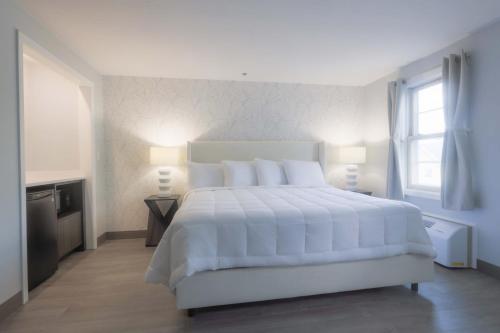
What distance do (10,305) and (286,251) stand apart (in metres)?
2.02

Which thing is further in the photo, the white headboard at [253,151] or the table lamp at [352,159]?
the table lamp at [352,159]

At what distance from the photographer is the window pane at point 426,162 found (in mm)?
2980

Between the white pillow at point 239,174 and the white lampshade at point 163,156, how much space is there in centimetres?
70

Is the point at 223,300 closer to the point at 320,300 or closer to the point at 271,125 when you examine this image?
the point at 320,300

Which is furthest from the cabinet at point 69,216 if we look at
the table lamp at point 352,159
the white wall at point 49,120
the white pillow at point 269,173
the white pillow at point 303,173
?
the table lamp at point 352,159

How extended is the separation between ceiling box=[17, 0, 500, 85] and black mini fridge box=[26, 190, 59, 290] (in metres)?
1.59

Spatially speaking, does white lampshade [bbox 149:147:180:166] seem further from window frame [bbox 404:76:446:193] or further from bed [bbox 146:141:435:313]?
window frame [bbox 404:76:446:193]

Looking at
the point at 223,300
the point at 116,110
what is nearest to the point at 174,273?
the point at 223,300

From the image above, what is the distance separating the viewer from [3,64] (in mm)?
1753

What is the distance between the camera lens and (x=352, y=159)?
12.5 ft

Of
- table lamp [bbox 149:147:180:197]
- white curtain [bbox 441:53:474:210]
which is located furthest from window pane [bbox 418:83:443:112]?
table lamp [bbox 149:147:180:197]

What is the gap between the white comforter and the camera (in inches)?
63.1

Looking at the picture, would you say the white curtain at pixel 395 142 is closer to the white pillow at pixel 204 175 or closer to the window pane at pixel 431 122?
the window pane at pixel 431 122

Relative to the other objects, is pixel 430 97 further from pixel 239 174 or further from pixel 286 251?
pixel 286 251
